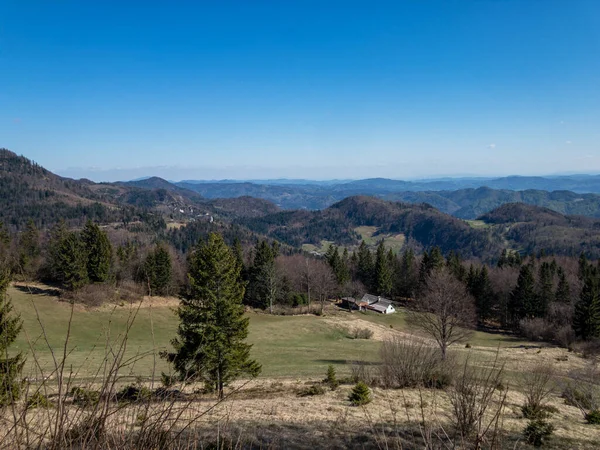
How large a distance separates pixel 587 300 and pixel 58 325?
194 ft

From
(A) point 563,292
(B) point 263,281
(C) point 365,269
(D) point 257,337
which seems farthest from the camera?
(C) point 365,269

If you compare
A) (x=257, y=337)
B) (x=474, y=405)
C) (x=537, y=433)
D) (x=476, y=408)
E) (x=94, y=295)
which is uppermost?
(x=474, y=405)

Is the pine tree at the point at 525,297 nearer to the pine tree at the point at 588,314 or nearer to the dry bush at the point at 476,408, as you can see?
the pine tree at the point at 588,314

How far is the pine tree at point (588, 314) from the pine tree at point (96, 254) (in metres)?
58.1

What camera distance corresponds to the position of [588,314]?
1646 inches

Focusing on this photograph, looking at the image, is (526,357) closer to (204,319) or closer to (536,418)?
(536,418)

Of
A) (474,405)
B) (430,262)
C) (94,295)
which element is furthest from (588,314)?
(94,295)

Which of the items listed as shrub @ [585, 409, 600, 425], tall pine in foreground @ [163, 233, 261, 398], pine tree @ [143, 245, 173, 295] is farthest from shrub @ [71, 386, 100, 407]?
pine tree @ [143, 245, 173, 295]

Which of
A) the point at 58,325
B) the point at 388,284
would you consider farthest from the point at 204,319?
the point at 388,284

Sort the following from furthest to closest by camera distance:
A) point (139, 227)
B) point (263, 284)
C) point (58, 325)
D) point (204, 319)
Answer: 1. point (139, 227)
2. point (263, 284)
3. point (58, 325)
4. point (204, 319)

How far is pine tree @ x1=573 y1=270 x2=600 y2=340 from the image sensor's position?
41.4 metres

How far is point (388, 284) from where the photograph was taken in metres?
65.0

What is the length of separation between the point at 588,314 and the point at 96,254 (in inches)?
2368

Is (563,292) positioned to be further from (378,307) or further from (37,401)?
(37,401)
